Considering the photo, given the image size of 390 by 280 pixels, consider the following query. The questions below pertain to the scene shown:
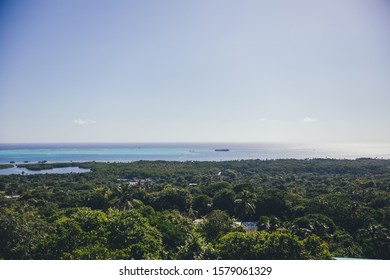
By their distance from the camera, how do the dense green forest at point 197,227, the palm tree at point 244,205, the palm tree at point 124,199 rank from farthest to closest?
the palm tree at point 244,205 < the palm tree at point 124,199 < the dense green forest at point 197,227

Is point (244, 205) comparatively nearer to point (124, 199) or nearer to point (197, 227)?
point (197, 227)

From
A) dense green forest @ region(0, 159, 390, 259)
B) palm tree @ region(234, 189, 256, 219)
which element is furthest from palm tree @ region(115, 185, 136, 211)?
palm tree @ region(234, 189, 256, 219)

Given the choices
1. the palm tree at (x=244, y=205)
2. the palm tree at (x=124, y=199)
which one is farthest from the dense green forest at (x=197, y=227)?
the palm tree at (x=244, y=205)

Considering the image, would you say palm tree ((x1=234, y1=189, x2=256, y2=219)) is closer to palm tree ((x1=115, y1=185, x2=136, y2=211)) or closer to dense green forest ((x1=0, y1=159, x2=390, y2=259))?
dense green forest ((x1=0, y1=159, x2=390, y2=259))

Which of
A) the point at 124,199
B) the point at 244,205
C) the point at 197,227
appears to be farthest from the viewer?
the point at 244,205

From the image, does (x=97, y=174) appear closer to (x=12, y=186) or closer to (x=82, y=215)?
(x=12, y=186)

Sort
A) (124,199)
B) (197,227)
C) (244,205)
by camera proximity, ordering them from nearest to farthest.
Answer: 1. (197,227)
2. (124,199)
3. (244,205)

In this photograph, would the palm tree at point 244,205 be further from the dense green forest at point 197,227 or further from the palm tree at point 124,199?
the palm tree at point 124,199

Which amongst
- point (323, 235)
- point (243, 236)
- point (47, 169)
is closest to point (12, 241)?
point (243, 236)

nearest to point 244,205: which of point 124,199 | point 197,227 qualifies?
point 197,227
